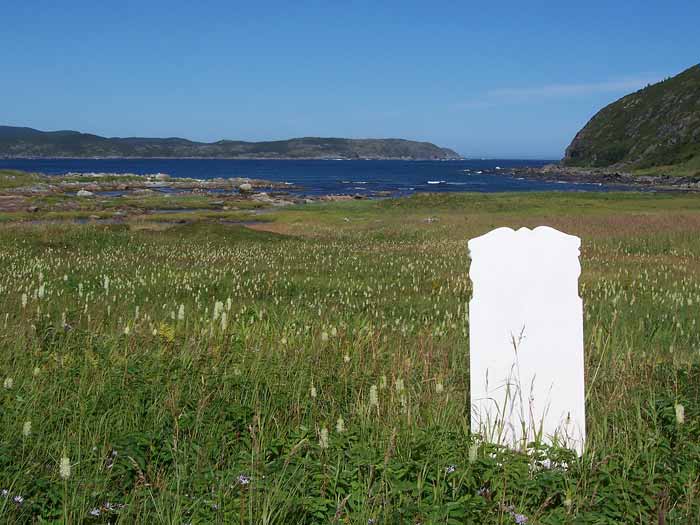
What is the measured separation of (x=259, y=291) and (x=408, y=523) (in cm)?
1092

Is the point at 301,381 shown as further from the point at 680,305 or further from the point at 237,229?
the point at 237,229

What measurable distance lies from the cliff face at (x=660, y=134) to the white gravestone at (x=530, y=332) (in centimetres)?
14019

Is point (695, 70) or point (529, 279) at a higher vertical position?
point (695, 70)

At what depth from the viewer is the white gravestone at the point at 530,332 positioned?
4426mm

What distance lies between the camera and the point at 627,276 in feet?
56.2

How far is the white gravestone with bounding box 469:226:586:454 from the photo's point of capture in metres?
4.43

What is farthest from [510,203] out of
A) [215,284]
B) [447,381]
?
[447,381]

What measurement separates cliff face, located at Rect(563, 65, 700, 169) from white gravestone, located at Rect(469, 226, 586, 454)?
460ft

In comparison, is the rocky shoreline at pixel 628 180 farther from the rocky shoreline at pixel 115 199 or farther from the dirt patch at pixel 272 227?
the dirt patch at pixel 272 227

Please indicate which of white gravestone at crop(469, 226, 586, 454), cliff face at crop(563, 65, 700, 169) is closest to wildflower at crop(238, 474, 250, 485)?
white gravestone at crop(469, 226, 586, 454)

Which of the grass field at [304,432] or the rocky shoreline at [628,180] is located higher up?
the rocky shoreline at [628,180]

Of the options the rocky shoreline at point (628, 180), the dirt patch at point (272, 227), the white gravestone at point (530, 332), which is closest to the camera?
the white gravestone at point (530, 332)

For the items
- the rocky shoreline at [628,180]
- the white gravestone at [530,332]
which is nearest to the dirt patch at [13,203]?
the white gravestone at [530,332]

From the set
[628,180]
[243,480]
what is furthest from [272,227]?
[628,180]
